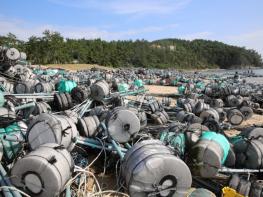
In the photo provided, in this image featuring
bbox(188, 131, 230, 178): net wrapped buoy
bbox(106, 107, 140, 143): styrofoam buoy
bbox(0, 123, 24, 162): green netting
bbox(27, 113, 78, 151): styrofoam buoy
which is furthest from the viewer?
bbox(106, 107, 140, 143): styrofoam buoy

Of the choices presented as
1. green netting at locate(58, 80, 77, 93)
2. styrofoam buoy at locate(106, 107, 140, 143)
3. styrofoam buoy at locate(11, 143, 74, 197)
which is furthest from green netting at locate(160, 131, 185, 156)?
green netting at locate(58, 80, 77, 93)

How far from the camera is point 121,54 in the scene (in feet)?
390

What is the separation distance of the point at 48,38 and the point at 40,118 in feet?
267

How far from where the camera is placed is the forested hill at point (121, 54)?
8612cm

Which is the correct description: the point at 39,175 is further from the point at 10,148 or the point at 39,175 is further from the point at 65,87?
the point at 65,87

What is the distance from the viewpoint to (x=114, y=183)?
8492 millimetres

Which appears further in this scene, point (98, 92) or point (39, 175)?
point (98, 92)

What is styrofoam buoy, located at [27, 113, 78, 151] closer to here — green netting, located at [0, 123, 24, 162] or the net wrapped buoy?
Result: green netting, located at [0, 123, 24, 162]

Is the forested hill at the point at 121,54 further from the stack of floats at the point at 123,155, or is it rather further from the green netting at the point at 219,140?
the green netting at the point at 219,140

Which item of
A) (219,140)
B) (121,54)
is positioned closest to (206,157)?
(219,140)

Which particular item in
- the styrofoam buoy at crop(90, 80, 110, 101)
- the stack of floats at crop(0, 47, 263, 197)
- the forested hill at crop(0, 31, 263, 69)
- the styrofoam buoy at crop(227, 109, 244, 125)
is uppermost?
the forested hill at crop(0, 31, 263, 69)

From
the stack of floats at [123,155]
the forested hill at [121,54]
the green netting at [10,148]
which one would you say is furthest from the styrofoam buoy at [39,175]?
the forested hill at [121,54]

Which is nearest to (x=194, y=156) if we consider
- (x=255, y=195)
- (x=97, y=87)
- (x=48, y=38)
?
(x=255, y=195)

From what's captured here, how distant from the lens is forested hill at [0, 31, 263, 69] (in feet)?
283
